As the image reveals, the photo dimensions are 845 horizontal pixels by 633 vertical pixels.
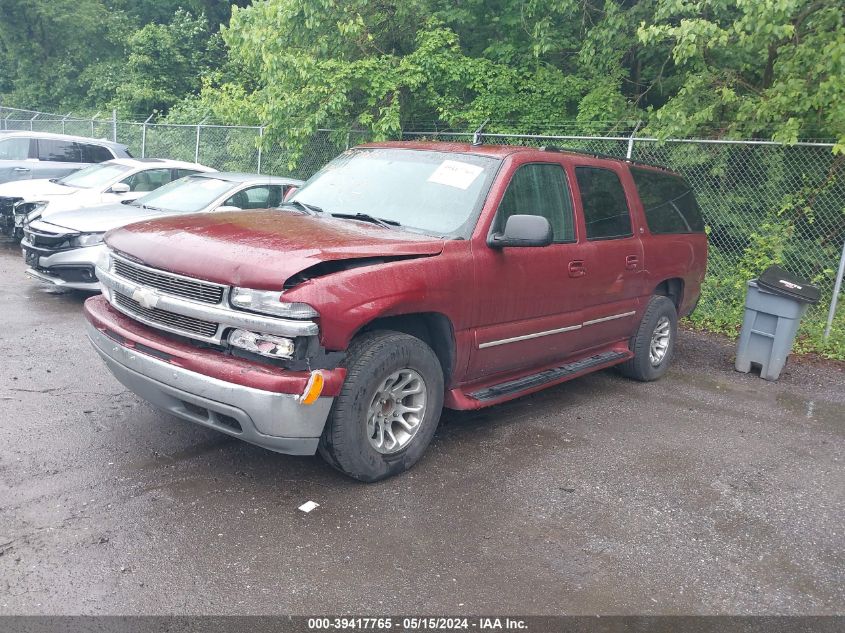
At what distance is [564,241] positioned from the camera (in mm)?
5227

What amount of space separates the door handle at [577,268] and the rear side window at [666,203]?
1.29 metres

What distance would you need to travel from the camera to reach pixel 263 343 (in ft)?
11.7

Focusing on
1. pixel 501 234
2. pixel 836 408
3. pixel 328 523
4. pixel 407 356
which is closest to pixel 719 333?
pixel 836 408

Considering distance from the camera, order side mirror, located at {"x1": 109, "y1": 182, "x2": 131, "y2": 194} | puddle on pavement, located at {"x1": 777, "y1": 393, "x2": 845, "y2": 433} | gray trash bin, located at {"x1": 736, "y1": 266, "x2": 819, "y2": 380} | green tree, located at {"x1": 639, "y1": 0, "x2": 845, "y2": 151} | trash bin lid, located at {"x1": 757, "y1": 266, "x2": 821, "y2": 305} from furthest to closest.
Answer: side mirror, located at {"x1": 109, "y1": 182, "x2": 131, "y2": 194} → green tree, located at {"x1": 639, "y1": 0, "x2": 845, "y2": 151} → gray trash bin, located at {"x1": 736, "y1": 266, "x2": 819, "y2": 380} → trash bin lid, located at {"x1": 757, "y1": 266, "x2": 821, "y2": 305} → puddle on pavement, located at {"x1": 777, "y1": 393, "x2": 845, "y2": 433}

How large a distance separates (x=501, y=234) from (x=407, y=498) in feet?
5.78

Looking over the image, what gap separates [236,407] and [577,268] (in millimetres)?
2834

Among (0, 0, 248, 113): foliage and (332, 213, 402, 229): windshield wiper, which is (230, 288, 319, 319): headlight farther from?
(0, 0, 248, 113): foliage

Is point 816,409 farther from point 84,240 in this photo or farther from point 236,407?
point 84,240

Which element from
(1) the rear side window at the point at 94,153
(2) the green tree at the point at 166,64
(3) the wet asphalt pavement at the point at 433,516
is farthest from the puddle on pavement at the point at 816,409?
(2) the green tree at the point at 166,64

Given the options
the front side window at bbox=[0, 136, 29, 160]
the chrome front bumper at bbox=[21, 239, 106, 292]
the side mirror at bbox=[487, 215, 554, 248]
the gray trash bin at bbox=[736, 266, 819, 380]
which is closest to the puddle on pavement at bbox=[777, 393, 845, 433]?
the gray trash bin at bbox=[736, 266, 819, 380]

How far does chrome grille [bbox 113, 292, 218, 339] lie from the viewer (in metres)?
3.70

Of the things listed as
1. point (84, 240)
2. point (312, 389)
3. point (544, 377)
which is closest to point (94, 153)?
point (84, 240)

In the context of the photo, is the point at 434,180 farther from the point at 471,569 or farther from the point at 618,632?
the point at 618,632

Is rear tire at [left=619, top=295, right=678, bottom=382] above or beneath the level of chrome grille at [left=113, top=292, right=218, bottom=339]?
beneath
